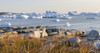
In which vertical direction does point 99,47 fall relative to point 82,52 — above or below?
below

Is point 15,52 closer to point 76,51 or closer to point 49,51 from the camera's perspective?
point 49,51

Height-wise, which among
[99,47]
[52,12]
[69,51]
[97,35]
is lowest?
[52,12]

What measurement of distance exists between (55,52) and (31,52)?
2.24ft

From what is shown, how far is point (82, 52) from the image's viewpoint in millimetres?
5242

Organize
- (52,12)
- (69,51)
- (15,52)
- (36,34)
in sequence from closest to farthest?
(15,52)
(69,51)
(36,34)
(52,12)

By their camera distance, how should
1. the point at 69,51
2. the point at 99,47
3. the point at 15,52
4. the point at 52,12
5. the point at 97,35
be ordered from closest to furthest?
the point at 15,52 < the point at 69,51 < the point at 99,47 < the point at 97,35 < the point at 52,12

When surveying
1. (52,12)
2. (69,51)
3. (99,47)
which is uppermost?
(69,51)

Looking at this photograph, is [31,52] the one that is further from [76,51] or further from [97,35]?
[97,35]

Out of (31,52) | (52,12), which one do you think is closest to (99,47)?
(31,52)

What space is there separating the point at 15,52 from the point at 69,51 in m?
1.60

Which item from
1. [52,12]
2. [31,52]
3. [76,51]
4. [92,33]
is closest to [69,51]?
[76,51]

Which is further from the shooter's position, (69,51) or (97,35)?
(97,35)

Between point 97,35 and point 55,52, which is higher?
point 55,52

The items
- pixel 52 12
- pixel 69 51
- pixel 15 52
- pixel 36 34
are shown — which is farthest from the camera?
pixel 52 12
